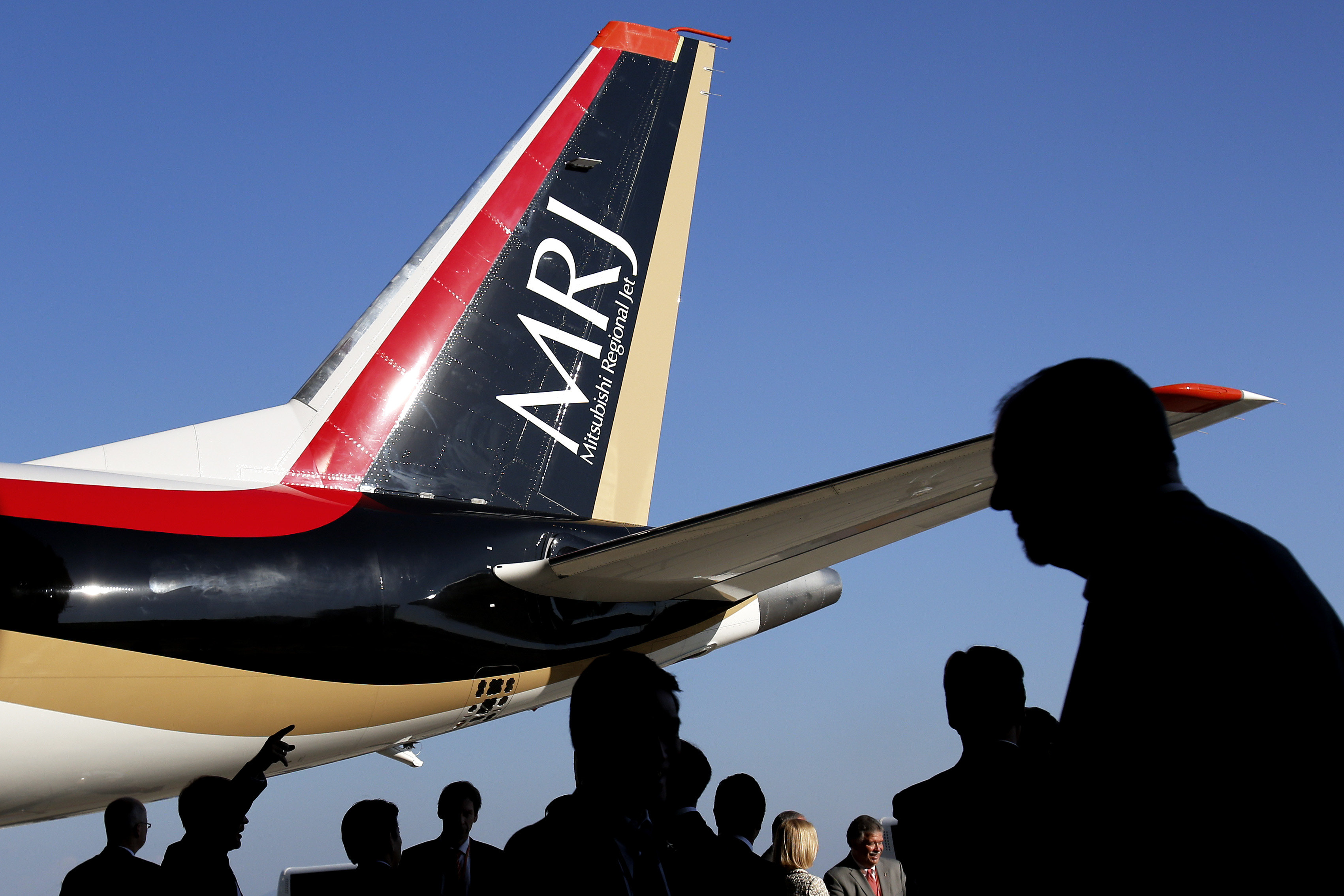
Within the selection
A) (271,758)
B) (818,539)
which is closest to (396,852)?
(271,758)

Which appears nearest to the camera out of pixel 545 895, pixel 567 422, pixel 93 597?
pixel 545 895

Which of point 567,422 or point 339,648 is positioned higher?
point 567,422

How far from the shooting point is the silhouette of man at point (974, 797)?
2.56m

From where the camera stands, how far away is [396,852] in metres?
4.79

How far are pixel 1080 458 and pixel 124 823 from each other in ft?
16.5

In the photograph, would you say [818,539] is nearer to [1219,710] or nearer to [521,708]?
[521,708]

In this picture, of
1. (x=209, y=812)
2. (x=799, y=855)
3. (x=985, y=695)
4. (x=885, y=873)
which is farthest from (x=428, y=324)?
(x=985, y=695)

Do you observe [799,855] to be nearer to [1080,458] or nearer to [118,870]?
[118,870]

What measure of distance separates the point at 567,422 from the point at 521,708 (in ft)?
8.14

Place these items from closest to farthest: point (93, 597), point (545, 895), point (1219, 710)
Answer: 1. point (1219, 710)
2. point (545, 895)
3. point (93, 597)

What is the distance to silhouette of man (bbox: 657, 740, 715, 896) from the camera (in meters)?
2.37

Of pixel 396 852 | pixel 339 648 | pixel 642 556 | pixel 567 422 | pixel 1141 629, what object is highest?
pixel 567 422

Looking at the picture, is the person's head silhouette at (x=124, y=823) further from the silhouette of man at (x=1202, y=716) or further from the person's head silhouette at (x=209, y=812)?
the silhouette of man at (x=1202, y=716)

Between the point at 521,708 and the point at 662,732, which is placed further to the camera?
the point at 521,708
